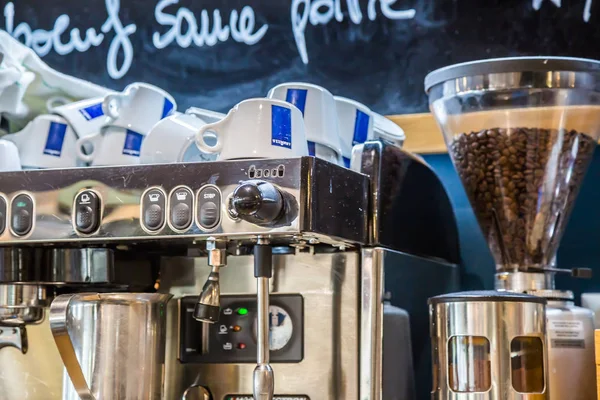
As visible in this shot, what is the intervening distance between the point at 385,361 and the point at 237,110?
0.32m

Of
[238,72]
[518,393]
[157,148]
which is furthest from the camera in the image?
[238,72]

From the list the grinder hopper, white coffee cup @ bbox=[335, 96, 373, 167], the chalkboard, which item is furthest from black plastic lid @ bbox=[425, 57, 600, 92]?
the chalkboard

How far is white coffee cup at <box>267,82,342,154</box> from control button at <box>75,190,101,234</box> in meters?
0.27

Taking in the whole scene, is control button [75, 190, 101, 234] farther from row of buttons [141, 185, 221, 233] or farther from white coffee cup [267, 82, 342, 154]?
white coffee cup [267, 82, 342, 154]

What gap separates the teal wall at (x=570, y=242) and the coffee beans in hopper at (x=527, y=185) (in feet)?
0.72

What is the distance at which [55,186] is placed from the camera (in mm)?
1000

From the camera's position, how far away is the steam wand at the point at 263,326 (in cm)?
91

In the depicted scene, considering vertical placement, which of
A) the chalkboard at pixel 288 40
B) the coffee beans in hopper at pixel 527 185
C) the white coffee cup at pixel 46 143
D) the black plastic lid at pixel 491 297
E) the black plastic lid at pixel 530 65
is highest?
the chalkboard at pixel 288 40

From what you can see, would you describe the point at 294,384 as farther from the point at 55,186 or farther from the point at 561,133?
the point at 561,133

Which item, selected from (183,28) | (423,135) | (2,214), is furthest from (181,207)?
(183,28)

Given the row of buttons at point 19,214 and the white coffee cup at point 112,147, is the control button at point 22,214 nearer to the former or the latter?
the row of buttons at point 19,214

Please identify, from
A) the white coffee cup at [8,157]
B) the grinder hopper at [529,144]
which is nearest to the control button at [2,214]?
the white coffee cup at [8,157]

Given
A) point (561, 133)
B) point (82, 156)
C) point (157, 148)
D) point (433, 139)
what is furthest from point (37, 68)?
point (561, 133)

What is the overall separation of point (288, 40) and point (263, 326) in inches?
31.5
